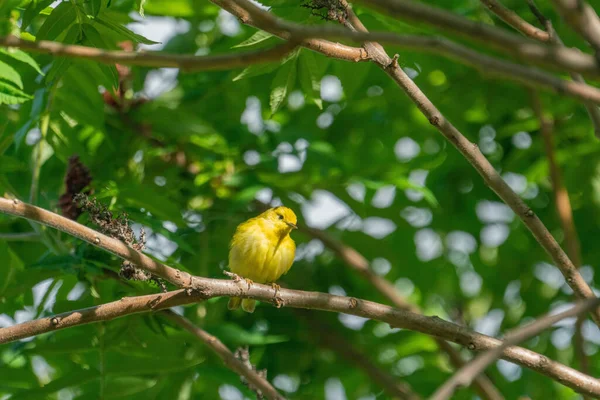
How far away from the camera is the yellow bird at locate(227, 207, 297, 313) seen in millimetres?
6047

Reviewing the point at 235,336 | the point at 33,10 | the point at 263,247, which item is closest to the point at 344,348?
the point at 263,247

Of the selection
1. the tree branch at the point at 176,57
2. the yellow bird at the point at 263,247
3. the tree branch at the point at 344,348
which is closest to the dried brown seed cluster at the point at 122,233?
the tree branch at the point at 176,57

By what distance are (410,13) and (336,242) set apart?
181 inches

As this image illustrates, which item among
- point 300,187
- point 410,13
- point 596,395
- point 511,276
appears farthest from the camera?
point 511,276

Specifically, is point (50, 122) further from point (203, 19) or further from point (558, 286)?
point (558, 286)

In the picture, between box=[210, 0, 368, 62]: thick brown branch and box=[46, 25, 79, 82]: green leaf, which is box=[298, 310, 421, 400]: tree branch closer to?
box=[210, 0, 368, 62]: thick brown branch

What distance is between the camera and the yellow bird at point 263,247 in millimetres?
6047

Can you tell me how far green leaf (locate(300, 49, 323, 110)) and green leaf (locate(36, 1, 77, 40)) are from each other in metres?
1.09

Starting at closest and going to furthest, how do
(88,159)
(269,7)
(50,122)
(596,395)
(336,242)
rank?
(596,395)
(269,7)
(50,122)
(88,159)
(336,242)

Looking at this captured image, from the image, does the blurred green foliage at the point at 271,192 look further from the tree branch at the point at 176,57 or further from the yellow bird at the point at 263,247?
the tree branch at the point at 176,57

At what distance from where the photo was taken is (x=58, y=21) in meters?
3.72

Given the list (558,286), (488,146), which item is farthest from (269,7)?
(558,286)

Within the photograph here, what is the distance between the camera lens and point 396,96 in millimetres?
6457

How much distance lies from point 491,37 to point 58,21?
8.41 feet
